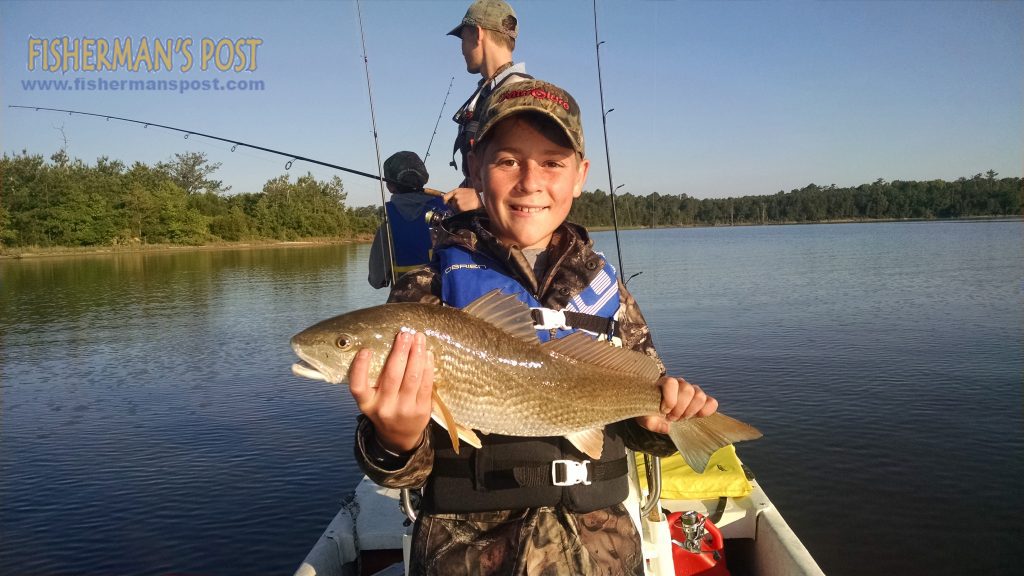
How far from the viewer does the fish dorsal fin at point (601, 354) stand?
291cm

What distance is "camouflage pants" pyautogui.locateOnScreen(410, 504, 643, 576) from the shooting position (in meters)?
2.58

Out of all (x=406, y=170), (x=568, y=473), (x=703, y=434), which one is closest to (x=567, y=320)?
(x=568, y=473)

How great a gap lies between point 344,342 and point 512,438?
0.83 meters

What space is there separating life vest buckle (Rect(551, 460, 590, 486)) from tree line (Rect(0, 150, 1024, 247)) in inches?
2093

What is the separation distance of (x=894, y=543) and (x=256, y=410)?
35.4ft

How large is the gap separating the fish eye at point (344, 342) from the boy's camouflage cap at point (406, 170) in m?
4.35

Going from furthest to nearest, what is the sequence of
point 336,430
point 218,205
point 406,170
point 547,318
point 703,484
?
point 218,205 < point 336,430 < point 406,170 < point 703,484 < point 547,318

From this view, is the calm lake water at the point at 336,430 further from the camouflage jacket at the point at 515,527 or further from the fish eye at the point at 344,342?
the fish eye at the point at 344,342

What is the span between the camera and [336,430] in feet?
38.3

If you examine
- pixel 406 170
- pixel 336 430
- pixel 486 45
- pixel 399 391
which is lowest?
pixel 336 430

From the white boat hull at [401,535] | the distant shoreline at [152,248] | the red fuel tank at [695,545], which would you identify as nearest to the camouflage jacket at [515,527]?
the red fuel tank at [695,545]

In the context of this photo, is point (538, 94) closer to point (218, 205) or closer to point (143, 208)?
point (143, 208)

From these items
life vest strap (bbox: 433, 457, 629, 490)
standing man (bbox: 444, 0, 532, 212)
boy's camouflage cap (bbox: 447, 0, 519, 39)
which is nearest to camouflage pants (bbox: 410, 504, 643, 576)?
A: life vest strap (bbox: 433, 457, 629, 490)

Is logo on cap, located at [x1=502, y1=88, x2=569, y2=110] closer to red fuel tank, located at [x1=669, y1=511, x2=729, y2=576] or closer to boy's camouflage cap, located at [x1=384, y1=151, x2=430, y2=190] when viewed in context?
red fuel tank, located at [x1=669, y1=511, x2=729, y2=576]
